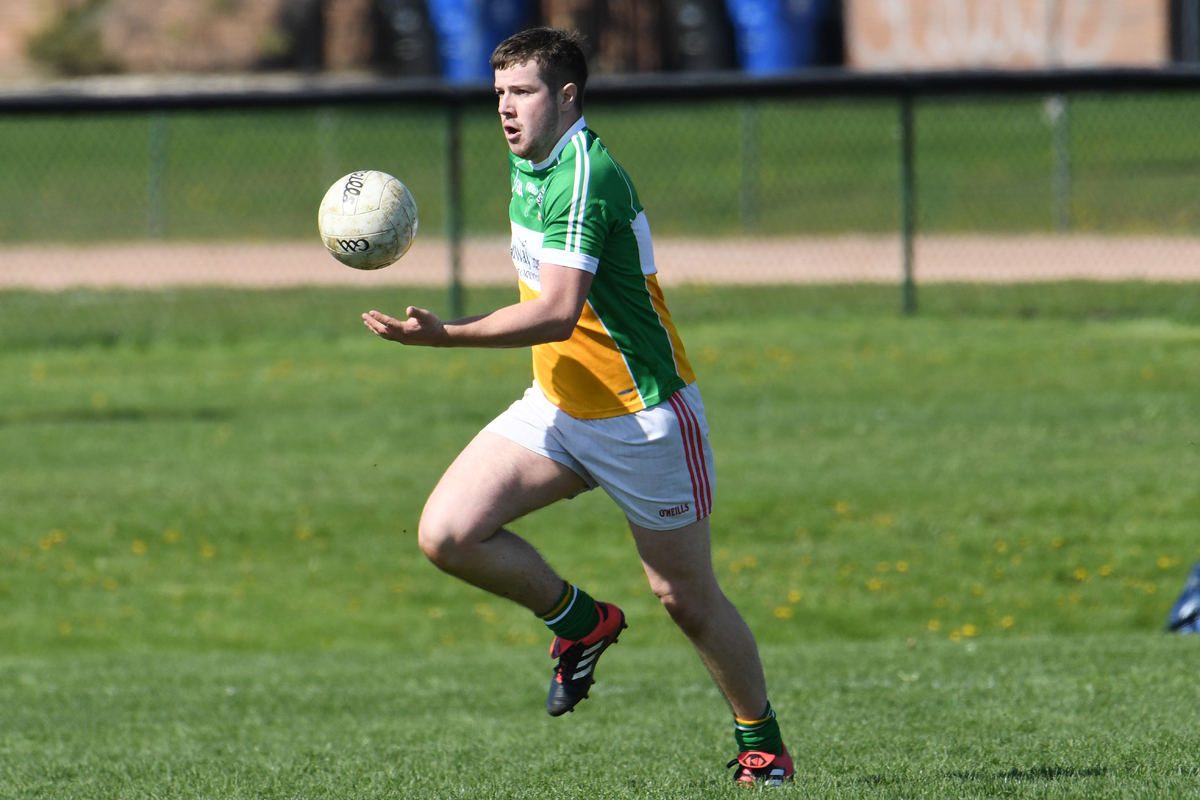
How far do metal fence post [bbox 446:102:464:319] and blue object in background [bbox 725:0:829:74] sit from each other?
19.4 m

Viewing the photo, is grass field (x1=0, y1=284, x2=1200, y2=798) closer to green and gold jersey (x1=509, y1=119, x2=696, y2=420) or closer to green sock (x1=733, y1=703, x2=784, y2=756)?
green sock (x1=733, y1=703, x2=784, y2=756)

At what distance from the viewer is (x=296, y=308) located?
17.6 metres

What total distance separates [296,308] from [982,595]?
1028cm

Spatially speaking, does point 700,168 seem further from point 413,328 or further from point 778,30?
Answer: point 413,328

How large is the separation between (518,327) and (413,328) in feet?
0.96

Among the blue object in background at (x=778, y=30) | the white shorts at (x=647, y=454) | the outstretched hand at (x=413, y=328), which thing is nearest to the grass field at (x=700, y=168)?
the blue object in background at (x=778, y=30)

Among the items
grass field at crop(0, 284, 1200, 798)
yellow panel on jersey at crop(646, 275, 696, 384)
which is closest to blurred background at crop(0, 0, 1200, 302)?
grass field at crop(0, 284, 1200, 798)

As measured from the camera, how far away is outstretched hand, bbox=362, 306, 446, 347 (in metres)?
4.20

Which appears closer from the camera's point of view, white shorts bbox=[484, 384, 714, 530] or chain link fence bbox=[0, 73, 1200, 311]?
white shorts bbox=[484, 384, 714, 530]

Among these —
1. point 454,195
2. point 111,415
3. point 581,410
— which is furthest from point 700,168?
point 581,410

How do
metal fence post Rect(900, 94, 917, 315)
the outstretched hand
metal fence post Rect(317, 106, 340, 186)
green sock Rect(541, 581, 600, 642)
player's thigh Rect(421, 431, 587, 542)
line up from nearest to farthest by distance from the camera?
the outstretched hand
player's thigh Rect(421, 431, 587, 542)
green sock Rect(541, 581, 600, 642)
metal fence post Rect(900, 94, 917, 315)
metal fence post Rect(317, 106, 340, 186)

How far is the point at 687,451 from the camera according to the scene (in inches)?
183

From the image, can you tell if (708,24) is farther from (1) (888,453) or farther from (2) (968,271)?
(1) (888,453)

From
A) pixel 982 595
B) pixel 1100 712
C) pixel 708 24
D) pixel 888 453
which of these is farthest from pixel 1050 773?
pixel 708 24
